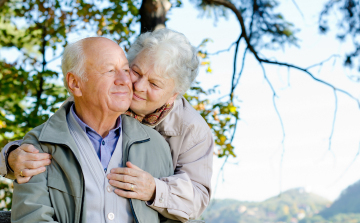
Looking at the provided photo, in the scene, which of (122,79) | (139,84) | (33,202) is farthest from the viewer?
(139,84)

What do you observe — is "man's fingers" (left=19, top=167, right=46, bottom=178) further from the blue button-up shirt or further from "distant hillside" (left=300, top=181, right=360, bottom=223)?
"distant hillside" (left=300, top=181, right=360, bottom=223)

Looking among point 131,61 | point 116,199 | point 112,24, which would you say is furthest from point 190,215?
point 112,24

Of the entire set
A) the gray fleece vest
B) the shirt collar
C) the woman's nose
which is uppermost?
the woman's nose

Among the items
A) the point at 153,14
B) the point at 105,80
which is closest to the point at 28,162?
the point at 105,80

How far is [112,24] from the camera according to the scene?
5020 millimetres

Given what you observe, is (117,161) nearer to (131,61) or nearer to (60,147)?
(60,147)

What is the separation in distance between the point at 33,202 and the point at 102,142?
0.43m

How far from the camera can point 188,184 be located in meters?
1.92

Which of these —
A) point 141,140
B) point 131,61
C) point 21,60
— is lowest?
point 141,140

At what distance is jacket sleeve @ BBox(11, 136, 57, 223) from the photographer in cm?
161

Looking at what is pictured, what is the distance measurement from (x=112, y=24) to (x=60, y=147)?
139 inches

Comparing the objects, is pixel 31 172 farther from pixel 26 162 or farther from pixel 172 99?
pixel 172 99

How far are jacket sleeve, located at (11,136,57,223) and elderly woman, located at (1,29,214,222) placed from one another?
1.56ft

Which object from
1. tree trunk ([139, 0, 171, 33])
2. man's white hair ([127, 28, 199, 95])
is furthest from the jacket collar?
tree trunk ([139, 0, 171, 33])
